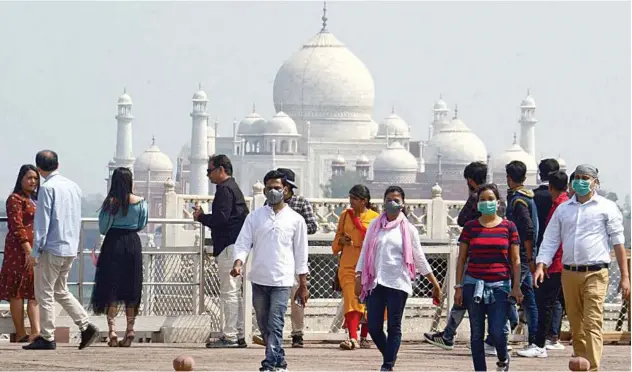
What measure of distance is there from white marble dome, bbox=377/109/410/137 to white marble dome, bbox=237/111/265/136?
19.7 feet

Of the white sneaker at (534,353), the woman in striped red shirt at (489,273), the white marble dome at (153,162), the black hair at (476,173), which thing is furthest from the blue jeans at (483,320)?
the white marble dome at (153,162)

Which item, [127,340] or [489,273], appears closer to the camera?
[489,273]

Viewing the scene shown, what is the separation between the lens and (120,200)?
9.71 metres

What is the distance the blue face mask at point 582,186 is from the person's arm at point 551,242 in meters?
0.18

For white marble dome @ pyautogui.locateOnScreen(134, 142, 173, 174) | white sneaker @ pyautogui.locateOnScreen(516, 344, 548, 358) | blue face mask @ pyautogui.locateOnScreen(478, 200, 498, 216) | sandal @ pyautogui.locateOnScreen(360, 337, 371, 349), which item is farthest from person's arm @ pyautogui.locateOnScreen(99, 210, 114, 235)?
white marble dome @ pyautogui.locateOnScreen(134, 142, 173, 174)

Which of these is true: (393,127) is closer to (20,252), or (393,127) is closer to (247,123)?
(247,123)

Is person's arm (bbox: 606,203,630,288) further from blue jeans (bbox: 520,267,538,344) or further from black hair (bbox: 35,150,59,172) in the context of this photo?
black hair (bbox: 35,150,59,172)

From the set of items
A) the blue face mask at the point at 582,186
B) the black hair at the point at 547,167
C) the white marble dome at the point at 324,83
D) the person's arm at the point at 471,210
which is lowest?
the person's arm at the point at 471,210

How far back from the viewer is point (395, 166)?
287 ft

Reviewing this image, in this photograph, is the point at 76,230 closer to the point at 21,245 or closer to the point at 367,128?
the point at 21,245

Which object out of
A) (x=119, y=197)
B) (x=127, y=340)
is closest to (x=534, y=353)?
(x=127, y=340)

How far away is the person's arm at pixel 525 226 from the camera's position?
9.33 m

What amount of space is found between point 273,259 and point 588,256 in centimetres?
134

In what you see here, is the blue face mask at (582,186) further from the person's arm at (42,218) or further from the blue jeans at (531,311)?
the person's arm at (42,218)
